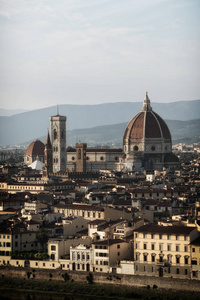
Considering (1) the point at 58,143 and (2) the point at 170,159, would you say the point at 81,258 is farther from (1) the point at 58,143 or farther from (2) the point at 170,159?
(1) the point at 58,143

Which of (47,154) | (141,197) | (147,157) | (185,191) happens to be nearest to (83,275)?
(141,197)

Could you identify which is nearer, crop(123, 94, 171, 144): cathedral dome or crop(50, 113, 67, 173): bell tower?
crop(50, 113, 67, 173): bell tower

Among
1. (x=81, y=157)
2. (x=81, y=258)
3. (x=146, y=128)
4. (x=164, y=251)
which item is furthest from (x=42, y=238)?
(x=146, y=128)

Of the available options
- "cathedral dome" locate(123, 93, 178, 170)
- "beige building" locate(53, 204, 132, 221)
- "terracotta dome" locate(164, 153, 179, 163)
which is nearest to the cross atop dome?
"cathedral dome" locate(123, 93, 178, 170)

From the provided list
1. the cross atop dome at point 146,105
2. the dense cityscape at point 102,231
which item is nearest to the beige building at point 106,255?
the dense cityscape at point 102,231

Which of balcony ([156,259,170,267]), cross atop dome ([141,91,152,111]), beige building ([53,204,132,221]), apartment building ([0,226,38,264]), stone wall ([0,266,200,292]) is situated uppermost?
cross atop dome ([141,91,152,111])

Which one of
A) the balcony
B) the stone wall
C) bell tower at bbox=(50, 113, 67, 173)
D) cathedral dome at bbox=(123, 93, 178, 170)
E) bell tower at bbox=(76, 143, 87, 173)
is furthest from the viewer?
bell tower at bbox=(50, 113, 67, 173)

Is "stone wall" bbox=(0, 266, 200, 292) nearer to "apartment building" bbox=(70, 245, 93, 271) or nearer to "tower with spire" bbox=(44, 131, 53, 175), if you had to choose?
"apartment building" bbox=(70, 245, 93, 271)
